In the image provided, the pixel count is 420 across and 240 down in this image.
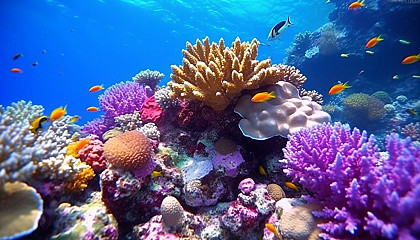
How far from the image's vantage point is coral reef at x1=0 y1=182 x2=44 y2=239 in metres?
1.88

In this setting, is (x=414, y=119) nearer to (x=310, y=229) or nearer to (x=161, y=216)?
(x=310, y=229)

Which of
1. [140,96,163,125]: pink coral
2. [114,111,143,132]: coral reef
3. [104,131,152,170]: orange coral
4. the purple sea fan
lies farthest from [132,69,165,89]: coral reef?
[104,131,152,170]: orange coral

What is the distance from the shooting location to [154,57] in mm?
72438

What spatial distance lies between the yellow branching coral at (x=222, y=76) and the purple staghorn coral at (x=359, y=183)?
1.18 meters

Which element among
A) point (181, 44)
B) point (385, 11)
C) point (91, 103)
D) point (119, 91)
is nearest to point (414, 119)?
point (385, 11)

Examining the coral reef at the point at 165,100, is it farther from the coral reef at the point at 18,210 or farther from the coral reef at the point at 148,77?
the coral reef at the point at 148,77

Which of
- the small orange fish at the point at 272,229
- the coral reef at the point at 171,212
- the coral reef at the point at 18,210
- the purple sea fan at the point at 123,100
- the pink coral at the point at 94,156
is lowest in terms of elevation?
the small orange fish at the point at 272,229

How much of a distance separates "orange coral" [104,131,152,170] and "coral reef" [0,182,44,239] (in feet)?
3.29

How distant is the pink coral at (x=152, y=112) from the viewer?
4.48m

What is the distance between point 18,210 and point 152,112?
2.80m

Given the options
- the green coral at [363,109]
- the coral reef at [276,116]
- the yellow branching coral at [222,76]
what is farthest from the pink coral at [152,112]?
the green coral at [363,109]

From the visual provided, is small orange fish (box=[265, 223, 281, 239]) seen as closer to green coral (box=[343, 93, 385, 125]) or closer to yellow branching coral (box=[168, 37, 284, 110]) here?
yellow branching coral (box=[168, 37, 284, 110])

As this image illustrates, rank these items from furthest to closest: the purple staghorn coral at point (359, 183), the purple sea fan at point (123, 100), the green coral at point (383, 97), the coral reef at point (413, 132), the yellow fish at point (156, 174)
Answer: the green coral at point (383, 97) < the coral reef at point (413, 132) < the purple sea fan at point (123, 100) < the yellow fish at point (156, 174) < the purple staghorn coral at point (359, 183)

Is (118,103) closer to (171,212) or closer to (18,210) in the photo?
(171,212)
